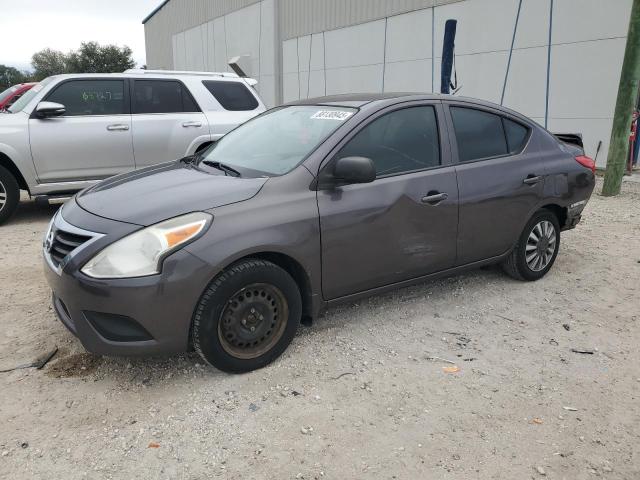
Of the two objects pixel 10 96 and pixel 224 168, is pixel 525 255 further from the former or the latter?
pixel 10 96

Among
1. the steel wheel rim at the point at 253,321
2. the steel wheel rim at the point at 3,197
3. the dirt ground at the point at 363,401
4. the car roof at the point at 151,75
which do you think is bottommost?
the dirt ground at the point at 363,401

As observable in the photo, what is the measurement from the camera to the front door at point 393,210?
3.38 meters

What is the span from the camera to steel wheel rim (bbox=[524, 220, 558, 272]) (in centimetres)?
458

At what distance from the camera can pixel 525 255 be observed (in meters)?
4.58

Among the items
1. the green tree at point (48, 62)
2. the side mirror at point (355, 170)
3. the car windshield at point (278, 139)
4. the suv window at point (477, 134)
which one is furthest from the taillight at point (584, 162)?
the green tree at point (48, 62)

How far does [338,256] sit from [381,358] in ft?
2.30

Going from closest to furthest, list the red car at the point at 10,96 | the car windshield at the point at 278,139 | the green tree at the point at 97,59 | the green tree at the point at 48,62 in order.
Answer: the car windshield at the point at 278,139 → the red car at the point at 10,96 → the green tree at the point at 97,59 → the green tree at the point at 48,62

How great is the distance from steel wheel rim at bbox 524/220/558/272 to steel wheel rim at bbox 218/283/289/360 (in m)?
2.44

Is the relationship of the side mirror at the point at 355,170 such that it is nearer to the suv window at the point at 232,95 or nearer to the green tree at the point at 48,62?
the suv window at the point at 232,95

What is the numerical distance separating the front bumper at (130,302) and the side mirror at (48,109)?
13.7ft

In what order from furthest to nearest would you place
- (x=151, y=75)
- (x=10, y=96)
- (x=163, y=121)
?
(x=10, y=96) → (x=151, y=75) → (x=163, y=121)

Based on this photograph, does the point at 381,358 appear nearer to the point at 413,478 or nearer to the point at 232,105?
the point at 413,478

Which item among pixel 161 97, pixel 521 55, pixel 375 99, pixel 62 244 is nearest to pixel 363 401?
Result: pixel 62 244

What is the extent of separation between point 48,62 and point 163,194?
79813 millimetres
